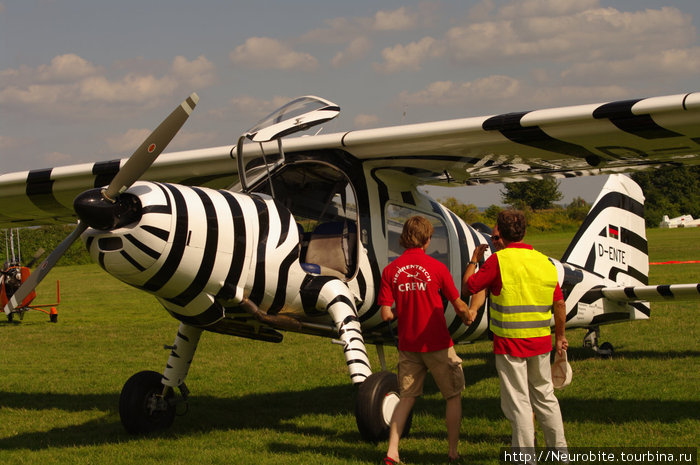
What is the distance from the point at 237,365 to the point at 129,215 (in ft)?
20.6

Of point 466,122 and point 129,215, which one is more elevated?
point 466,122

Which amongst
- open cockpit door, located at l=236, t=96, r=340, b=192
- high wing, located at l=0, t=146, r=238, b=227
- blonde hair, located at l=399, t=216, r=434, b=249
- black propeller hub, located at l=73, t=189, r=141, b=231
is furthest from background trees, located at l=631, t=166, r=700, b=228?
black propeller hub, located at l=73, t=189, r=141, b=231

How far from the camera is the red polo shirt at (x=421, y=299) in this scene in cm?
509

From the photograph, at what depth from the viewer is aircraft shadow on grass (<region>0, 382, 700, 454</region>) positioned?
636 centimetres

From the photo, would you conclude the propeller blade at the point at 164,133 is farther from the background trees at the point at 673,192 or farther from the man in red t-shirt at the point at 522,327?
the background trees at the point at 673,192

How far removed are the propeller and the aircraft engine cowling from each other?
3.0 inches

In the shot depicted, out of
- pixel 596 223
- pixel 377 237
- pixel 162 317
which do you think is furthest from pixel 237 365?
pixel 162 317

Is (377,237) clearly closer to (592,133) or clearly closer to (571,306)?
(592,133)

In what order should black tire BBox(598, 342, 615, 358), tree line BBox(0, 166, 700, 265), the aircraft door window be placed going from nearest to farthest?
the aircraft door window
black tire BBox(598, 342, 615, 358)
tree line BBox(0, 166, 700, 265)

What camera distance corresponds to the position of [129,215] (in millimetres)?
5230

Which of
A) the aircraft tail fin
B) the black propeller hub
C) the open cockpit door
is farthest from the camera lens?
the aircraft tail fin

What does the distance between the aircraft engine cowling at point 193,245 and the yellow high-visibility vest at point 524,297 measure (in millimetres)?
2099

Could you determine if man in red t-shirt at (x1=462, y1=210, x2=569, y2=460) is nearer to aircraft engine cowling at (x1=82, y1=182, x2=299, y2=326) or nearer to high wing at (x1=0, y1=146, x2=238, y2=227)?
aircraft engine cowling at (x1=82, y1=182, x2=299, y2=326)

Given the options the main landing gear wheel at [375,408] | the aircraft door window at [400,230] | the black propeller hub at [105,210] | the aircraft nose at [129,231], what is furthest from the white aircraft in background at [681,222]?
the black propeller hub at [105,210]
